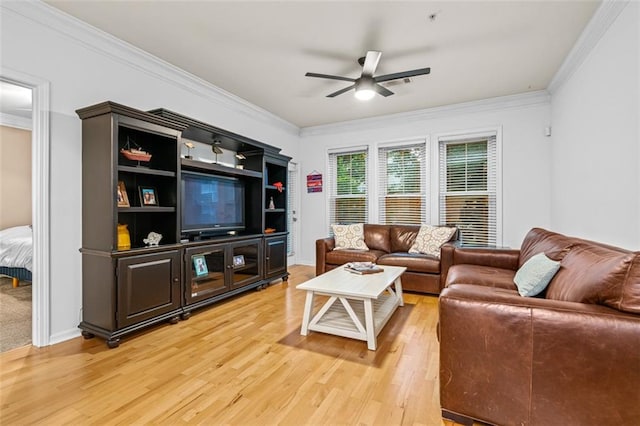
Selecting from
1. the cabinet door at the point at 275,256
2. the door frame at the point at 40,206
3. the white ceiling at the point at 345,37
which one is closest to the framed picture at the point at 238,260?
the cabinet door at the point at 275,256

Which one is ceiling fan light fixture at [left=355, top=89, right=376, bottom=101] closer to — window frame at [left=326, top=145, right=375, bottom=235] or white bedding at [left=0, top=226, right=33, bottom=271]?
window frame at [left=326, top=145, right=375, bottom=235]

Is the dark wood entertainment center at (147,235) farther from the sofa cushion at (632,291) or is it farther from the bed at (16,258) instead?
the sofa cushion at (632,291)

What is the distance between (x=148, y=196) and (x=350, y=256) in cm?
264

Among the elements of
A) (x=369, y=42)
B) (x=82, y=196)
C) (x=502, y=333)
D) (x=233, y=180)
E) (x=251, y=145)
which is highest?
(x=369, y=42)

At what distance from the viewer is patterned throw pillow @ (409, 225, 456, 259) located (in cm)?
419

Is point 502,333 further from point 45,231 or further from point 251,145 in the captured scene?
point 251,145

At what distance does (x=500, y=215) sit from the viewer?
4.42 m

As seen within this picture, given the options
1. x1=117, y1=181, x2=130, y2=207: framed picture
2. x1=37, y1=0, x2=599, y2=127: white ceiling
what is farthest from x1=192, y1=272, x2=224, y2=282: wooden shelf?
x1=37, y1=0, x2=599, y2=127: white ceiling

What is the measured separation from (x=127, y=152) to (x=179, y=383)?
1940mm

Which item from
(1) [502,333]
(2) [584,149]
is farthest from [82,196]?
(2) [584,149]

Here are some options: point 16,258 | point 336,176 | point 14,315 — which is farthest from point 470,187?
point 16,258

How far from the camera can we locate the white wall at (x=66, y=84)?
7.52 feet

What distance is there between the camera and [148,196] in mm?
2973

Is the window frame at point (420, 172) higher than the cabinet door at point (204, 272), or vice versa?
the window frame at point (420, 172)
